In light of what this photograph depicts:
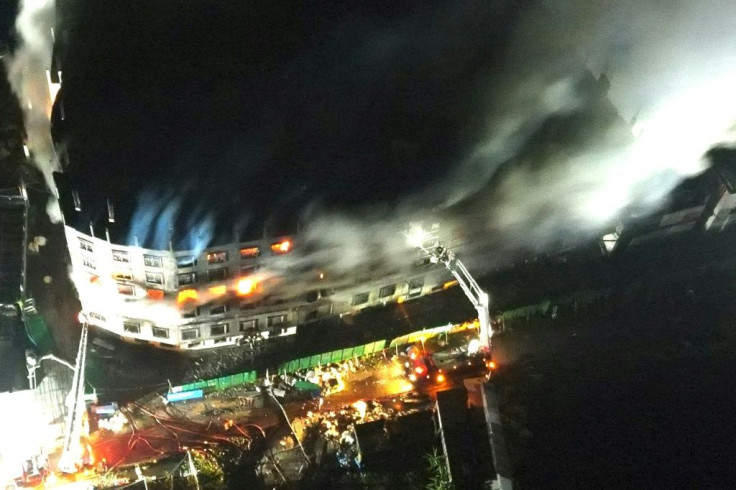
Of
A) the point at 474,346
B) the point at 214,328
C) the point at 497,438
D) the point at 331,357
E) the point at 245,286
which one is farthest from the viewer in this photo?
the point at 474,346

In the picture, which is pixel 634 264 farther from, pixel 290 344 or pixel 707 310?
pixel 290 344

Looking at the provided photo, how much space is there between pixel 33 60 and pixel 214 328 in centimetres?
2438

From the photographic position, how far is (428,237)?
30.0 meters

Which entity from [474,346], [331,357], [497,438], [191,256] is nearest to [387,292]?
[331,357]

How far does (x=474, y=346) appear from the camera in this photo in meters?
31.3

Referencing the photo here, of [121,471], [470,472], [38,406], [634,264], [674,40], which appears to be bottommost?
[470,472]

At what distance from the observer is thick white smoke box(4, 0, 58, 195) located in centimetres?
3806

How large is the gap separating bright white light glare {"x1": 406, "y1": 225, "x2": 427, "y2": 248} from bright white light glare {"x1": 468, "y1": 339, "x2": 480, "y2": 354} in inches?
263

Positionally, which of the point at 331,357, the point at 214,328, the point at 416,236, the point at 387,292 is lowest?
the point at 331,357

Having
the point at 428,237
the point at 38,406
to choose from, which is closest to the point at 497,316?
the point at 428,237

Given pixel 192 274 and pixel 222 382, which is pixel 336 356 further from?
pixel 192 274

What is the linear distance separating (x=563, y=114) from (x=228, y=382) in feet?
83.0

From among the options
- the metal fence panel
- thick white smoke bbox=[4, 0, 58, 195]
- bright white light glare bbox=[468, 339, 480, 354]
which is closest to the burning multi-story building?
the metal fence panel

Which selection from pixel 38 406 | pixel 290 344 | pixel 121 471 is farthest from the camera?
pixel 290 344
